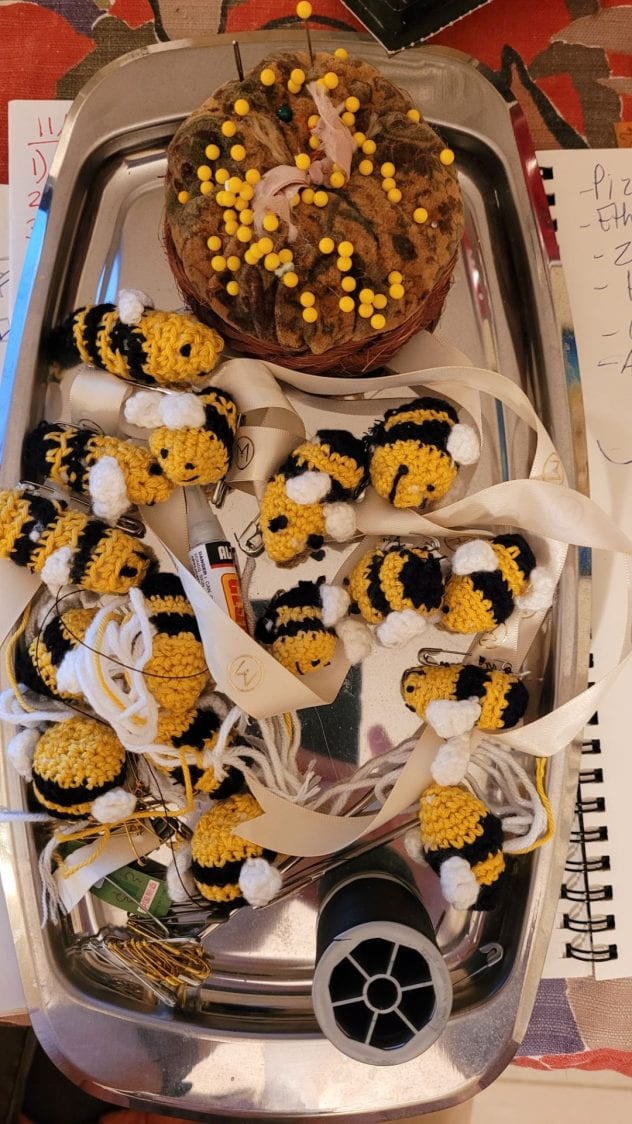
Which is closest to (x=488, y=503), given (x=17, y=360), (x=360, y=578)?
(x=360, y=578)

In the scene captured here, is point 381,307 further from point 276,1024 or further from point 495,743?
point 276,1024

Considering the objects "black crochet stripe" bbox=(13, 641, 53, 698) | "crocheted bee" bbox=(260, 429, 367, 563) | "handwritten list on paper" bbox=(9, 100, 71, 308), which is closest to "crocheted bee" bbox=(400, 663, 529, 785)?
"crocheted bee" bbox=(260, 429, 367, 563)

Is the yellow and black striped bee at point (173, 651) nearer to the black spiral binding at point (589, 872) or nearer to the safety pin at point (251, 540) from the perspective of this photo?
the safety pin at point (251, 540)

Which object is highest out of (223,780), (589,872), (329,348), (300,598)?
(329,348)

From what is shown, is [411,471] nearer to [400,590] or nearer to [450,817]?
[400,590]

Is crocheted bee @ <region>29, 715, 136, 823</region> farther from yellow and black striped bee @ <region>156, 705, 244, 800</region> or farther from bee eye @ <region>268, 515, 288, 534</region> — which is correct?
bee eye @ <region>268, 515, 288, 534</region>

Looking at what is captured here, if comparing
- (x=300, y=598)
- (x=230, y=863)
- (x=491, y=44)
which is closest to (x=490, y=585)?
(x=300, y=598)

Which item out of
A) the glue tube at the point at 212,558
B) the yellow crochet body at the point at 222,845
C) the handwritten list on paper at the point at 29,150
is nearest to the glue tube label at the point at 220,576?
the glue tube at the point at 212,558
